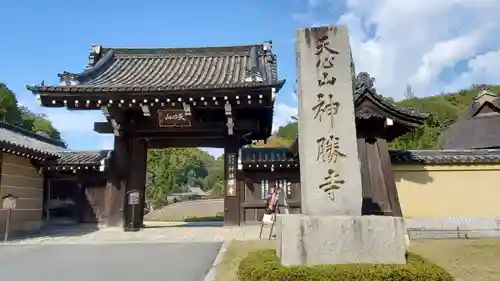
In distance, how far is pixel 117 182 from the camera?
14.1m

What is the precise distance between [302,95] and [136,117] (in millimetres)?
10019

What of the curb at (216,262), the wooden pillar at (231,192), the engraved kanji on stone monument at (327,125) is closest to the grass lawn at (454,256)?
the curb at (216,262)

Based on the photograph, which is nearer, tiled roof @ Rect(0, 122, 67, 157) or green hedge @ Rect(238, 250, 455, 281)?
green hedge @ Rect(238, 250, 455, 281)

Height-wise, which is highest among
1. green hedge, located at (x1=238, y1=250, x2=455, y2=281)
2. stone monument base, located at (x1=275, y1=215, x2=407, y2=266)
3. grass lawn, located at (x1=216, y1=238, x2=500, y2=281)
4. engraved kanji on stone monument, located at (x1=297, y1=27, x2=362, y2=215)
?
engraved kanji on stone monument, located at (x1=297, y1=27, x2=362, y2=215)

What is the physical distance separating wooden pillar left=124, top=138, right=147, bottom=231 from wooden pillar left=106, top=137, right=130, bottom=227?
170 mm

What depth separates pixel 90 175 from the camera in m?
14.6

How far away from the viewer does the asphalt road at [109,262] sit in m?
6.42

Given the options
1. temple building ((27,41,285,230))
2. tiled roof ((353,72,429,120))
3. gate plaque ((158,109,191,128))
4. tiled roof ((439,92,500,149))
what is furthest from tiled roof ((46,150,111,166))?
tiled roof ((439,92,500,149))

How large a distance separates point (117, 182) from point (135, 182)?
618 mm

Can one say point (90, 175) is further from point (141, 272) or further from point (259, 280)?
point (259, 280)

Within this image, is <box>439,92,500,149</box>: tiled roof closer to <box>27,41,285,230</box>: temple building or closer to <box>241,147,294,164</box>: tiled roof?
<box>241,147,294,164</box>: tiled roof

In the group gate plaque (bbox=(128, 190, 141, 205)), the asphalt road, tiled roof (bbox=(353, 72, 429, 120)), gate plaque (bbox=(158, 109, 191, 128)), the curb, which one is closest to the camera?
the curb

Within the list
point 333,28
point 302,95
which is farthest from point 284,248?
point 333,28

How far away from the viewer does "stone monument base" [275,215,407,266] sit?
5.00m
